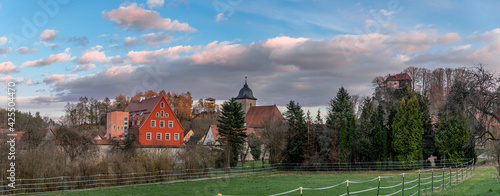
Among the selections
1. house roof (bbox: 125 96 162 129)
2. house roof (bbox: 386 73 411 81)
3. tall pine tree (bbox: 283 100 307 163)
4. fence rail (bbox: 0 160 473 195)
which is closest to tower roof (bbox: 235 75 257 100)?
house roof (bbox: 386 73 411 81)

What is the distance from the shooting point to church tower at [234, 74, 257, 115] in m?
113

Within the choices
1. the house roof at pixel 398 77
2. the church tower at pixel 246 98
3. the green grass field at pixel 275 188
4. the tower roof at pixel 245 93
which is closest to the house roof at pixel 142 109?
the green grass field at pixel 275 188

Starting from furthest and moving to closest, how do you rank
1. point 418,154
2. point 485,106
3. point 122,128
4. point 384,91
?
point 384,91 < point 122,128 < point 418,154 < point 485,106

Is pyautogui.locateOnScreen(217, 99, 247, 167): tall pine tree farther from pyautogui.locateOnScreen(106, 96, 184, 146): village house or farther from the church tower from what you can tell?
the church tower

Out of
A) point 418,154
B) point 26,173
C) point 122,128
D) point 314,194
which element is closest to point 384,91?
point 418,154

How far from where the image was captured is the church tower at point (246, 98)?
113250mm

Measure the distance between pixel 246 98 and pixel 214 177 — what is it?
77876 millimetres

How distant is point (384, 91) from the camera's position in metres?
66.4

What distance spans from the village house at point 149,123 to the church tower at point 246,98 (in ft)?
168

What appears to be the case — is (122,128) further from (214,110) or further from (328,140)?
(214,110)

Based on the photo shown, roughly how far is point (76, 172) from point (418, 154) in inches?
1186

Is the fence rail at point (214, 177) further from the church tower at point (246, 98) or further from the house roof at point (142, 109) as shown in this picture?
the church tower at point (246, 98)

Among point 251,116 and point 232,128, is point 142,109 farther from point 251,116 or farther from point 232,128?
point 251,116

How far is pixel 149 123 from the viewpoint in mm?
58031
